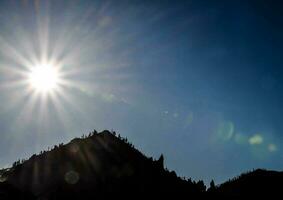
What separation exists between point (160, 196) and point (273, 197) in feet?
47.3

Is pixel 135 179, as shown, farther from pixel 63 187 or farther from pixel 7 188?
pixel 7 188

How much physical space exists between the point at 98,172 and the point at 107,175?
1.15 metres

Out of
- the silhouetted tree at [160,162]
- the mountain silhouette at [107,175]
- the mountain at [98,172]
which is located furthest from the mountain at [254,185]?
the silhouetted tree at [160,162]

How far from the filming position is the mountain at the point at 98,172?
137ft

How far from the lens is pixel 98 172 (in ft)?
142

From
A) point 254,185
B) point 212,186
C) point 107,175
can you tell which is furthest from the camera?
point 212,186

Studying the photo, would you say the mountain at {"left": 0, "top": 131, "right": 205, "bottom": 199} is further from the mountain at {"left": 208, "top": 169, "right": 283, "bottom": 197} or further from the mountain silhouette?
the mountain at {"left": 208, "top": 169, "right": 283, "bottom": 197}

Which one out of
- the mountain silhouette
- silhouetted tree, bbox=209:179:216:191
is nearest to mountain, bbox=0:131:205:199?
the mountain silhouette

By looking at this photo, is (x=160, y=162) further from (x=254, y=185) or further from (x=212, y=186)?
(x=254, y=185)

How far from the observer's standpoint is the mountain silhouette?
42.0 meters

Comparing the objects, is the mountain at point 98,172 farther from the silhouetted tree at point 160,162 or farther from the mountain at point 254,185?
the mountain at point 254,185

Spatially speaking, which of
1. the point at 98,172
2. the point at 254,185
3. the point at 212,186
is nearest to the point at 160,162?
the point at 212,186

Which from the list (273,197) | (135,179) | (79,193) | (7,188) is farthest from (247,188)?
(7,188)

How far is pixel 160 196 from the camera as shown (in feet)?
150
